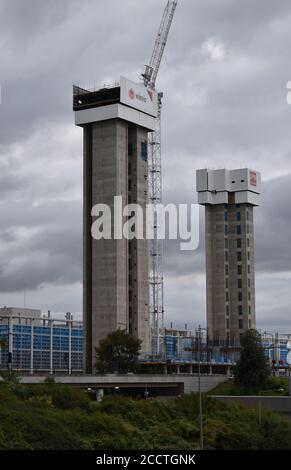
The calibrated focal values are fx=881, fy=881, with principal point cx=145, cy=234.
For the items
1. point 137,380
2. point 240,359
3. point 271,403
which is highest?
point 240,359

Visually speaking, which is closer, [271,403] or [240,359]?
[271,403]

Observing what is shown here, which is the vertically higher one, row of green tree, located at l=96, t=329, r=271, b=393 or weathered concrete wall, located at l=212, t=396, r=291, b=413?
row of green tree, located at l=96, t=329, r=271, b=393

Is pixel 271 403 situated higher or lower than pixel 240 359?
lower

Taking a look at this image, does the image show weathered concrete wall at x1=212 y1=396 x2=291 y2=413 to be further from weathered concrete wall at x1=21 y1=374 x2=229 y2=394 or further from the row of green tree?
the row of green tree

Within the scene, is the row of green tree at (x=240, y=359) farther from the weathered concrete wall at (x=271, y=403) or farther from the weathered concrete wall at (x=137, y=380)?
the weathered concrete wall at (x=271, y=403)

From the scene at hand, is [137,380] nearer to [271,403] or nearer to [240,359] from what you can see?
[240,359]

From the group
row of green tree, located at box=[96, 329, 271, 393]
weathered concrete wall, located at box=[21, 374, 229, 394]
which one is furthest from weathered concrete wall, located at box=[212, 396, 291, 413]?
row of green tree, located at box=[96, 329, 271, 393]

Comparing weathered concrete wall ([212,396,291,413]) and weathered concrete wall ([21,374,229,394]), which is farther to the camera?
weathered concrete wall ([21,374,229,394])

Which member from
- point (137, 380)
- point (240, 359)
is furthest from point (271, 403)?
point (137, 380)

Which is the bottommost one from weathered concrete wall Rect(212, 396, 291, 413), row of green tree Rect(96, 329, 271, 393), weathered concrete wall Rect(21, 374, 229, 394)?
weathered concrete wall Rect(212, 396, 291, 413)
